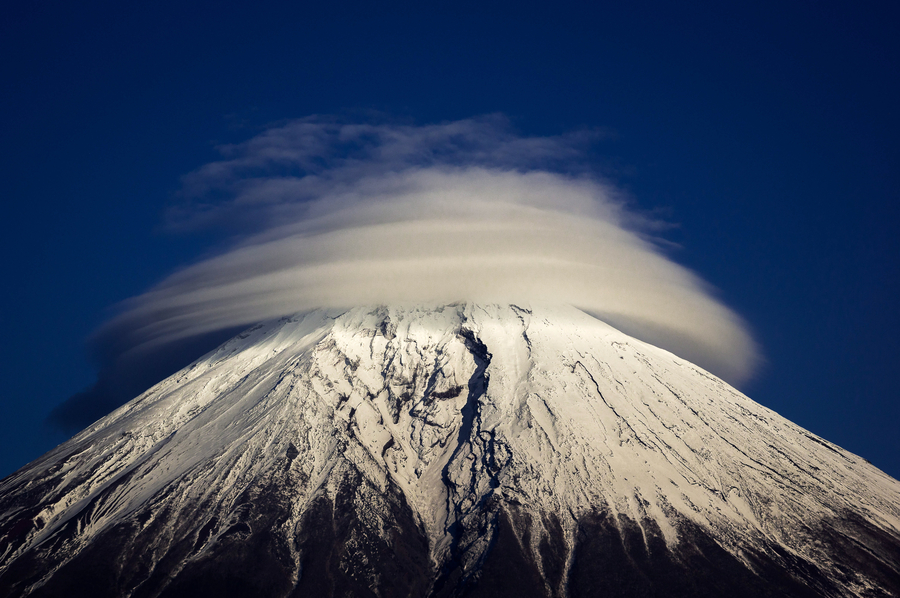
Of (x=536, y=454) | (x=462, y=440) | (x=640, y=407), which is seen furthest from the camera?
(x=640, y=407)

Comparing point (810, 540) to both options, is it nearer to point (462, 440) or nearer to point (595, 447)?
point (595, 447)

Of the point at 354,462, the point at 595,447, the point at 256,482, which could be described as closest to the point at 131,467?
the point at 256,482

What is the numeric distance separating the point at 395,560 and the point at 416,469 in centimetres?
2623

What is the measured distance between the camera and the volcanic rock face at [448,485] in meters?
102

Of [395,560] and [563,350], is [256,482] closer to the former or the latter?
[395,560]

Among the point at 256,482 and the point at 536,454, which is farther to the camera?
the point at 536,454

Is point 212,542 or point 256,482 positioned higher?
point 256,482

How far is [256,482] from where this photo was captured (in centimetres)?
12031

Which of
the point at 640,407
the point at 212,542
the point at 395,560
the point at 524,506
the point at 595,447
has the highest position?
the point at 640,407

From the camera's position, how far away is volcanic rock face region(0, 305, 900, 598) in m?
102

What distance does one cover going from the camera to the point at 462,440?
137 meters

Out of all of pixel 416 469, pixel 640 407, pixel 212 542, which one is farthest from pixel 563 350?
pixel 212 542

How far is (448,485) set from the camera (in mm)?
123562

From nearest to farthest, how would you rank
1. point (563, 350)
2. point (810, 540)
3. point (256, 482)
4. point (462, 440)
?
1. point (810, 540)
2. point (256, 482)
3. point (462, 440)
4. point (563, 350)
